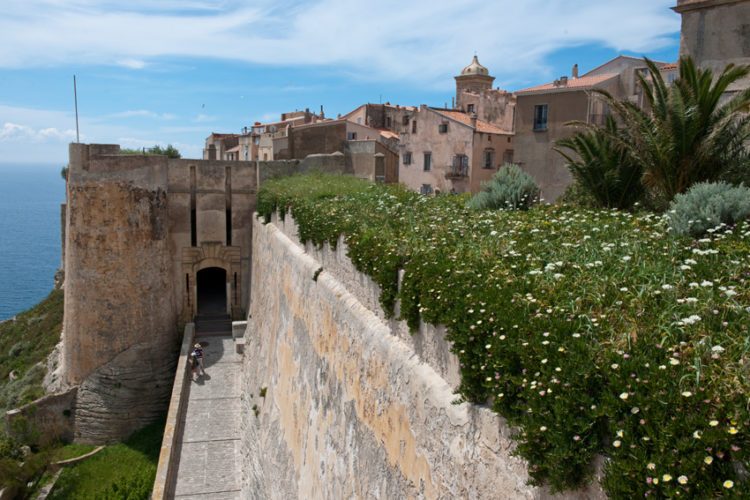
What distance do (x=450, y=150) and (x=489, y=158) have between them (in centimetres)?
170

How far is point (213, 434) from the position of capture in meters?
13.4

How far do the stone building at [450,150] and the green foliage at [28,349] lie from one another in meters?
14.7

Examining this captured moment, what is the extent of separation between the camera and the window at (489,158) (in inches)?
1070

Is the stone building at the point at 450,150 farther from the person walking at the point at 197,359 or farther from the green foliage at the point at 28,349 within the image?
the green foliage at the point at 28,349

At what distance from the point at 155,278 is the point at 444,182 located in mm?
14492

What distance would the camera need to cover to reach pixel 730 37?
1140cm

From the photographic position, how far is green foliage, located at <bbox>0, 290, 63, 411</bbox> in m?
18.8

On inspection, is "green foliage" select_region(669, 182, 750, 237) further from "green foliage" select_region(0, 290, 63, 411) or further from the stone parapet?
"green foliage" select_region(0, 290, 63, 411)

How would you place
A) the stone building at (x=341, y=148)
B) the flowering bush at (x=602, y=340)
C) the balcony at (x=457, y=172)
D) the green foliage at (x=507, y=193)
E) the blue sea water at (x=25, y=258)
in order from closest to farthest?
the flowering bush at (x=602, y=340) → the green foliage at (x=507, y=193) → the stone building at (x=341, y=148) → the balcony at (x=457, y=172) → the blue sea water at (x=25, y=258)

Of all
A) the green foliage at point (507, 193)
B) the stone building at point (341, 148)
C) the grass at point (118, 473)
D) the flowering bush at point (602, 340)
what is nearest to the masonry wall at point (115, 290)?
the grass at point (118, 473)

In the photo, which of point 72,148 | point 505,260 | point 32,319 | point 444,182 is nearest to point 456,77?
point 444,182

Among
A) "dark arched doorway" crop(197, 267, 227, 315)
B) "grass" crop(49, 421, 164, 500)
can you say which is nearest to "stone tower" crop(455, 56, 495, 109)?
"dark arched doorway" crop(197, 267, 227, 315)

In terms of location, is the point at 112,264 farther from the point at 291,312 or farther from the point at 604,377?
the point at 604,377

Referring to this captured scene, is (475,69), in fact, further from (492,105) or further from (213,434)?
(213,434)
